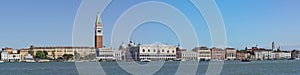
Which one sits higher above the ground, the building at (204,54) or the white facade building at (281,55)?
the building at (204,54)

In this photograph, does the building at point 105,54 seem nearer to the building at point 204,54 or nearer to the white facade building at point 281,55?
the building at point 204,54

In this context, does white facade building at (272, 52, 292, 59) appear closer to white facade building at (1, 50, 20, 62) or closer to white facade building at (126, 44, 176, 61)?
white facade building at (126, 44, 176, 61)

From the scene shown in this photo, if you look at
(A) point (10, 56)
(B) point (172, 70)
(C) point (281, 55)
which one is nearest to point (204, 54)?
(A) point (10, 56)

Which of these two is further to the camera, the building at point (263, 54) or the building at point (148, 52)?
the building at point (263, 54)

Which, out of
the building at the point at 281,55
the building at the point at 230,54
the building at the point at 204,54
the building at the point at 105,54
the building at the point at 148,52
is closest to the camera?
the building at the point at 105,54

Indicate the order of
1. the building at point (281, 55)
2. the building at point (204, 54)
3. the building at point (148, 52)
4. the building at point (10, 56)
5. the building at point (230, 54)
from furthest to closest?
the building at point (281, 55) < the building at point (230, 54) < the building at point (10, 56) < the building at point (204, 54) < the building at point (148, 52)

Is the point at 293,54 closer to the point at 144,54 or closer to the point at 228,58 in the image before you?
the point at 228,58

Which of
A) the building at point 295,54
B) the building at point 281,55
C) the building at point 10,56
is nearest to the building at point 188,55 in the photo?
the building at point 10,56

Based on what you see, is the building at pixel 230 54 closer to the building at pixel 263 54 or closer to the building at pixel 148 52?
the building at pixel 263 54

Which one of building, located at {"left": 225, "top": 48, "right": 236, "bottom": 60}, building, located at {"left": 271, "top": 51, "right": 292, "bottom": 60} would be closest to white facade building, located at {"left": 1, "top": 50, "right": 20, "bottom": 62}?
building, located at {"left": 225, "top": 48, "right": 236, "bottom": 60}

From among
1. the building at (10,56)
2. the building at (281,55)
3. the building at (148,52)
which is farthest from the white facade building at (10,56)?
the building at (281,55)

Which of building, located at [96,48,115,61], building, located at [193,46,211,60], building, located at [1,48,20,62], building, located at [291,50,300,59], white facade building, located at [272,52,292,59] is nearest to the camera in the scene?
building, located at [96,48,115,61]

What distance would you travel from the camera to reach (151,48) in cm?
11400

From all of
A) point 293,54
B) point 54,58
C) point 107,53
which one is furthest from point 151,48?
point 293,54
